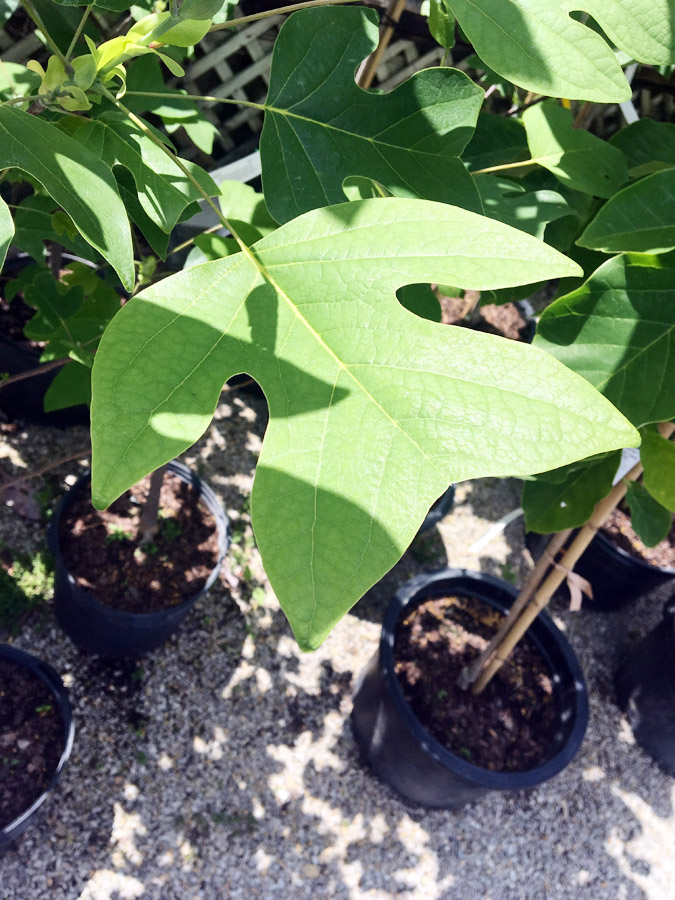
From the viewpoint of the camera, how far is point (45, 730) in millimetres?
1929

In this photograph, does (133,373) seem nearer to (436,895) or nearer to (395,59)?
(436,895)

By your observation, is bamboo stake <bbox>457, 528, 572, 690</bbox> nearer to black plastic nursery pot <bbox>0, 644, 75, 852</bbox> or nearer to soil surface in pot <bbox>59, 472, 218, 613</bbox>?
soil surface in pot <bbox>59, 472, 218, 613</bbox>

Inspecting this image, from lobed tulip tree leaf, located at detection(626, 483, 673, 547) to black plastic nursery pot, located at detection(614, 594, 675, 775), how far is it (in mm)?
1567

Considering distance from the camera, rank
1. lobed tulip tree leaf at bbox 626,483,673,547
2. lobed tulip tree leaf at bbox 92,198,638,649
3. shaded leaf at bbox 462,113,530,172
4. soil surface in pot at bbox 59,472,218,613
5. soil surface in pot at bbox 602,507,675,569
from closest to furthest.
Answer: lobed tulip tree leaf at bbox 92,198,638,649 → shaded leaf at bbox 462,113,530,172 → lobed tulip tree leaf at bbox 626,483,673,547 → soil surface in pot at bbox 59,472,218,613 → soil surface in pot at bbox 602,507,675,569

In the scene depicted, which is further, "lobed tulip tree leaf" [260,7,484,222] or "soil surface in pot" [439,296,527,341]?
"soil surface in pot" [439,296,527,341]

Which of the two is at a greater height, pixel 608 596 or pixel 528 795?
pixel 608 596

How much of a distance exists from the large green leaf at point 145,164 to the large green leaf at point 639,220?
530 mm

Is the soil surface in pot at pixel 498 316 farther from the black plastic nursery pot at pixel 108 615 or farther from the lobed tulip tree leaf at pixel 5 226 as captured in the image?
the lobed tulip tree leaf at pixel 5 226

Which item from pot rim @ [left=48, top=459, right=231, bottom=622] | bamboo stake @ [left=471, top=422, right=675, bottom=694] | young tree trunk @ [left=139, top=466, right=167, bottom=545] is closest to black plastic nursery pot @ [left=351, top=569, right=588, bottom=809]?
bamboo stake @ [left=471, top=422, right=675, bottom=694]

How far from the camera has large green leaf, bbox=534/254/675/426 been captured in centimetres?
87

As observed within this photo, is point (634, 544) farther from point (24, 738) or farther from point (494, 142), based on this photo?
point (24, 738)

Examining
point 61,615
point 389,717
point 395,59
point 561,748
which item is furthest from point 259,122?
point 561,748

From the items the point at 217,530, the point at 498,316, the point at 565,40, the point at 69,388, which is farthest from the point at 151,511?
the point at 498,316

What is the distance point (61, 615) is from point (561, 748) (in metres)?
1.68
